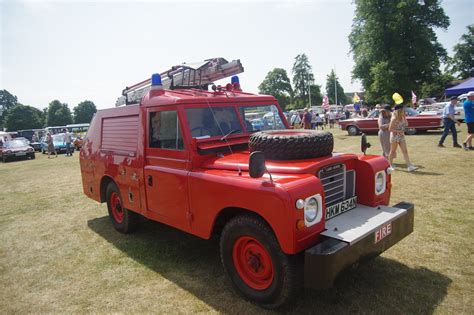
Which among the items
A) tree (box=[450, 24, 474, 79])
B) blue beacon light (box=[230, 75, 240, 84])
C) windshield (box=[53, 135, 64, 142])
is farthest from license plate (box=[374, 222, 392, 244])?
tree (box=[450, 24, 474, 79])

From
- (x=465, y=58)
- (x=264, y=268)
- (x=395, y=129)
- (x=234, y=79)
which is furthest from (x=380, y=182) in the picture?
(x=465, y=58)

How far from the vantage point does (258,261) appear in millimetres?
3096

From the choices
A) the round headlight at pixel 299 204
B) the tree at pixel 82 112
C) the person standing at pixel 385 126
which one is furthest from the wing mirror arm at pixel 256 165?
the tree at pixel 82 112

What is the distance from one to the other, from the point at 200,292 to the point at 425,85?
4033cm

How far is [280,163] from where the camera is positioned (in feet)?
10.8

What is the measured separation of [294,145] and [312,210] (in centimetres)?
78

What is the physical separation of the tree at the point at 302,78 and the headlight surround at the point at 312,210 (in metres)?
75.6

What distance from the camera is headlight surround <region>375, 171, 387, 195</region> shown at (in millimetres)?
3711

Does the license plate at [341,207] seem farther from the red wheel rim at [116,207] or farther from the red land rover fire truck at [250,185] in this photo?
the red wheel rim at [116,207]

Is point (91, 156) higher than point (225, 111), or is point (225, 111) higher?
point (225, 111)

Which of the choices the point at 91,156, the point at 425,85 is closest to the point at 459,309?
the point at 91,156

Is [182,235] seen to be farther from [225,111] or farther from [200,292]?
[225,111]

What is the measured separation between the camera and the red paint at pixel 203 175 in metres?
2.75

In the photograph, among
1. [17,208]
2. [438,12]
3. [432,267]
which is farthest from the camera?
[438,12]
